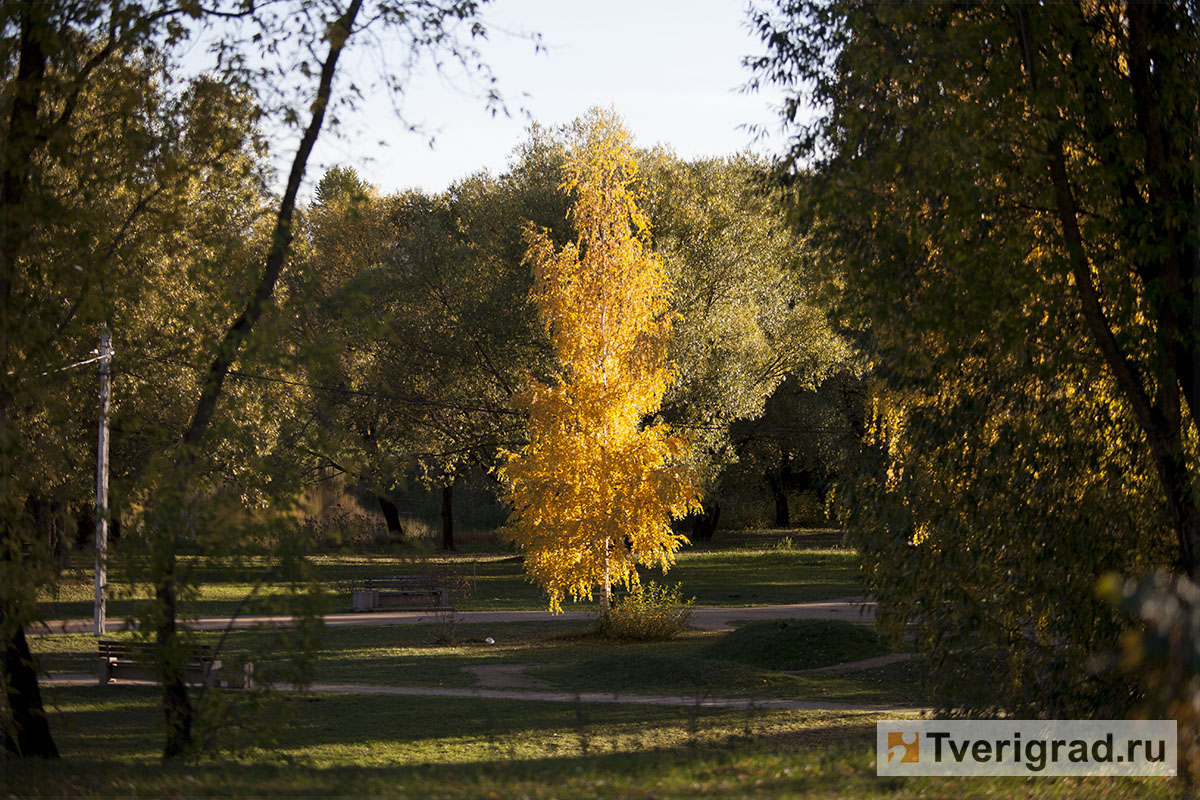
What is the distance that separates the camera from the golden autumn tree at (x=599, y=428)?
828 inches

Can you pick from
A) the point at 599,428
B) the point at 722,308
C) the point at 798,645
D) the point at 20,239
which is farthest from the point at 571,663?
the point at 722,308

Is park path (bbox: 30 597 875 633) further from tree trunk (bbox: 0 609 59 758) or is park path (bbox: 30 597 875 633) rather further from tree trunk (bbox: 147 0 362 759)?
tree trunk (bbox: 147 0 362 759)

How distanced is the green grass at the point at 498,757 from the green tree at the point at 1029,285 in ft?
6.19

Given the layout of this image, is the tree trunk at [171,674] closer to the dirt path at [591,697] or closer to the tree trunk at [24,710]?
the tree trunk at [24,710]

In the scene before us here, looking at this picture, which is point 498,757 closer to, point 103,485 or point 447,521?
point 103,485

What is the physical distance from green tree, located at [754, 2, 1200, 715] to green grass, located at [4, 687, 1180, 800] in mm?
1888

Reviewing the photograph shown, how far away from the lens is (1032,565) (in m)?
9.27

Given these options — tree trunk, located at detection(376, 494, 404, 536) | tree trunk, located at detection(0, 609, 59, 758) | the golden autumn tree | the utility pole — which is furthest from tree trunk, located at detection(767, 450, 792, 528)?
tree trunk, located at detection(0, 609, 59, 758)

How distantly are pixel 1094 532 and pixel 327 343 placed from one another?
643cm

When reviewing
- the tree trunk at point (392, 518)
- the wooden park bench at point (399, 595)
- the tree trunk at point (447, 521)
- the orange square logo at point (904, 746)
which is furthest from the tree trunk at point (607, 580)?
the tree trunk at point (392, 518)

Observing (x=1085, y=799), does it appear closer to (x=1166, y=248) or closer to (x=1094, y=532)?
→ (x=1094, y=532)

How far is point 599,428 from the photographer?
21.3 meters

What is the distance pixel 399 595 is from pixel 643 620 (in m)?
9.22

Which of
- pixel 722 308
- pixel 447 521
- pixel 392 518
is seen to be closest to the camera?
pixel 722 308
